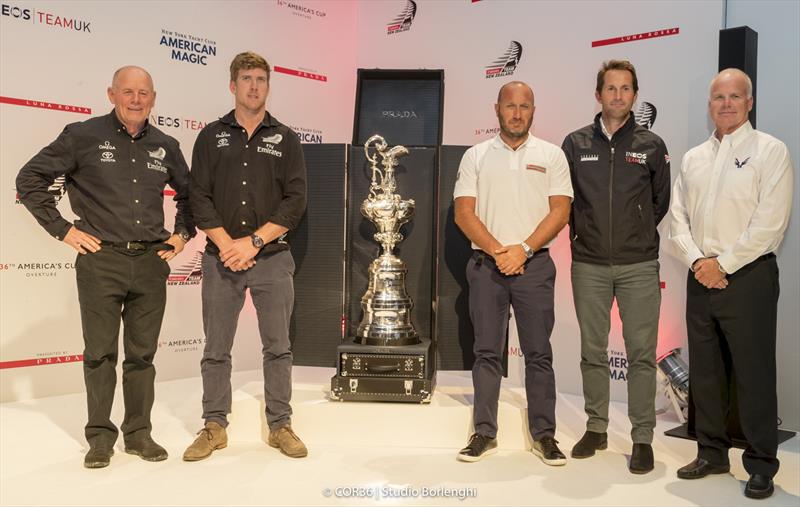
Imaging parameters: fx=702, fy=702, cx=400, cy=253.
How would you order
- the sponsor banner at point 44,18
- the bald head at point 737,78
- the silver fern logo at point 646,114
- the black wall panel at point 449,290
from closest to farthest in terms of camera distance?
the bald head at point 737,78 → the black wall panel at point 449,290 → the sponsor banner at point 44,18 → the silver fern logo at point 646,114

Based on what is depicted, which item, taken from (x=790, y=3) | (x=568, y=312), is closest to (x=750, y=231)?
(x=790, y=3)

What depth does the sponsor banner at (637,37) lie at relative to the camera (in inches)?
186

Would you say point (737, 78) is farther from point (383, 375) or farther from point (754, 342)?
point (383, 375)

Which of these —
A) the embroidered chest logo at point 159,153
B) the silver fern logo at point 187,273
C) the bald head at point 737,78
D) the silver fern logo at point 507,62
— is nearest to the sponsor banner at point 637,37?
the silver fern logo at point 507,62

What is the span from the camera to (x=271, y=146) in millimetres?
3445

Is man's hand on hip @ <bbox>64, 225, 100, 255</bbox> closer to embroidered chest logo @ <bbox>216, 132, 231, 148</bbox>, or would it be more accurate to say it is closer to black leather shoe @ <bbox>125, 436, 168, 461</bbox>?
embroidered chest logo @ <bbox>216, 132, 231, 148</bbox>

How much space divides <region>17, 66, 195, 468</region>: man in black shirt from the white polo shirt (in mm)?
1592

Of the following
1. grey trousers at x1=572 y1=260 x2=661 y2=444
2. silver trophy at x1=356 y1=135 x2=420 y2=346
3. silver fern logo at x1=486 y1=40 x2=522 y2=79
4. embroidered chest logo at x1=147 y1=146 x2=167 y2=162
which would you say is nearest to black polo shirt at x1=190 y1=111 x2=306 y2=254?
embroidered chest logo at x1=147 y1=146 x2=167 y2=162

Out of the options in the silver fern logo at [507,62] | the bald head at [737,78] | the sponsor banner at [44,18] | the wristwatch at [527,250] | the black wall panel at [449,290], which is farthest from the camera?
the silver fern logo at [507,62]

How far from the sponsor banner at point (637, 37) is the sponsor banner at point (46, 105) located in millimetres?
3679

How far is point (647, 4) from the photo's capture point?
4840mm

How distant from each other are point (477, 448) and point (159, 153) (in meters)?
2.10

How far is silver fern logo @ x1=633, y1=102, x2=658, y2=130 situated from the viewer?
4809 mm

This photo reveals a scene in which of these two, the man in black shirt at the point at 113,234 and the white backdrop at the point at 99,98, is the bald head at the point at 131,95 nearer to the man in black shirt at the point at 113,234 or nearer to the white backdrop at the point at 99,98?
the man in black shirt at the point at 113,234
